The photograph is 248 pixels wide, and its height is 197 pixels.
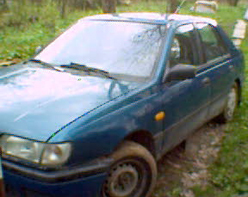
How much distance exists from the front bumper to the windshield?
113cm

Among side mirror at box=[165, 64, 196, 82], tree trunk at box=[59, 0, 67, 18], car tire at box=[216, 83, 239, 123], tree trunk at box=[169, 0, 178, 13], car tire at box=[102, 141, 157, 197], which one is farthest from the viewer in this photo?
tree trunk at box=[59, 0, 67, 18]

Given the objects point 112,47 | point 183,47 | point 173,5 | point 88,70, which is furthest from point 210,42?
point 173,5

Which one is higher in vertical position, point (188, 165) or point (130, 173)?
point (130, 173)

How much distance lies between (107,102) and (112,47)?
3.16 feet

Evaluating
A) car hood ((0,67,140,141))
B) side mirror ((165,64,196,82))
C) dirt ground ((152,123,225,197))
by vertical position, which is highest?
side mirror ((165,64,196,82))

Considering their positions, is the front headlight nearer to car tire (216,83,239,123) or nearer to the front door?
the front door

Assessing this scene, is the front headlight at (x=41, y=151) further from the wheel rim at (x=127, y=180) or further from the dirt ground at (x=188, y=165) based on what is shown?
the dirt ground at (x=188, y=165)

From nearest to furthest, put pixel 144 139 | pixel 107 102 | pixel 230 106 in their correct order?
pixel 107 102 < pixel 144 139 < pixel 230 106

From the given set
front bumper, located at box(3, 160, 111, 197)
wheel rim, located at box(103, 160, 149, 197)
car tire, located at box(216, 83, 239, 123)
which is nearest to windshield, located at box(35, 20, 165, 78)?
wheel rim, located at box(103, 160, 149, 197)

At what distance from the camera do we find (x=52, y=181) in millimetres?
2176

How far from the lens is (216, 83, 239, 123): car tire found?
482cm

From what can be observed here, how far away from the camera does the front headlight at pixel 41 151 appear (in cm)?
219

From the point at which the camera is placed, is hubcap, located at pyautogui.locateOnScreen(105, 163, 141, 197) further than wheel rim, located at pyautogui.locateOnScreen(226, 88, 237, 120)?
No

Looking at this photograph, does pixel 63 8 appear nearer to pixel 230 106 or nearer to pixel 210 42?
pixel 230 106
